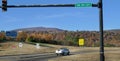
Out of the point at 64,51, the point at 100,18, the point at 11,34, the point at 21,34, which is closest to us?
the point at 100,18

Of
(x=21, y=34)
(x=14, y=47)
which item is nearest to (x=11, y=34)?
(x=14, y=47)

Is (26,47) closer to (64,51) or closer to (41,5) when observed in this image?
(64,51)

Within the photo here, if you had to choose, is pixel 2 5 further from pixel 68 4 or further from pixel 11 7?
pixel 68 4

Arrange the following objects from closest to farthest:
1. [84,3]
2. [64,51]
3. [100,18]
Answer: [100,18] → [84,3] → [64,51]

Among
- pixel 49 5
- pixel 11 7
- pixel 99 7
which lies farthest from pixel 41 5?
pixel 99 7

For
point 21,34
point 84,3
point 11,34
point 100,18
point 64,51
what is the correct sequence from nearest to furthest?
point 100,18 → point 84,3 → point 64,51 → point 11,34 → point 21,34

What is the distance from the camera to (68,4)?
94.0 feet

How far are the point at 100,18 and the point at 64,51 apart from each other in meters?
52.1

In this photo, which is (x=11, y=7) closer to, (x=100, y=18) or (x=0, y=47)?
(x=100, y=18)

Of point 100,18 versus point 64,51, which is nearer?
point 100,18

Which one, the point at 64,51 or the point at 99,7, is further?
the point at 64,51

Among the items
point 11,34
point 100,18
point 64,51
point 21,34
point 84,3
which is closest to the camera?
point 100,18

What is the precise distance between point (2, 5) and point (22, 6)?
158 centimetres

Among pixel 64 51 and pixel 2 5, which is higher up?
pixel 2 5
